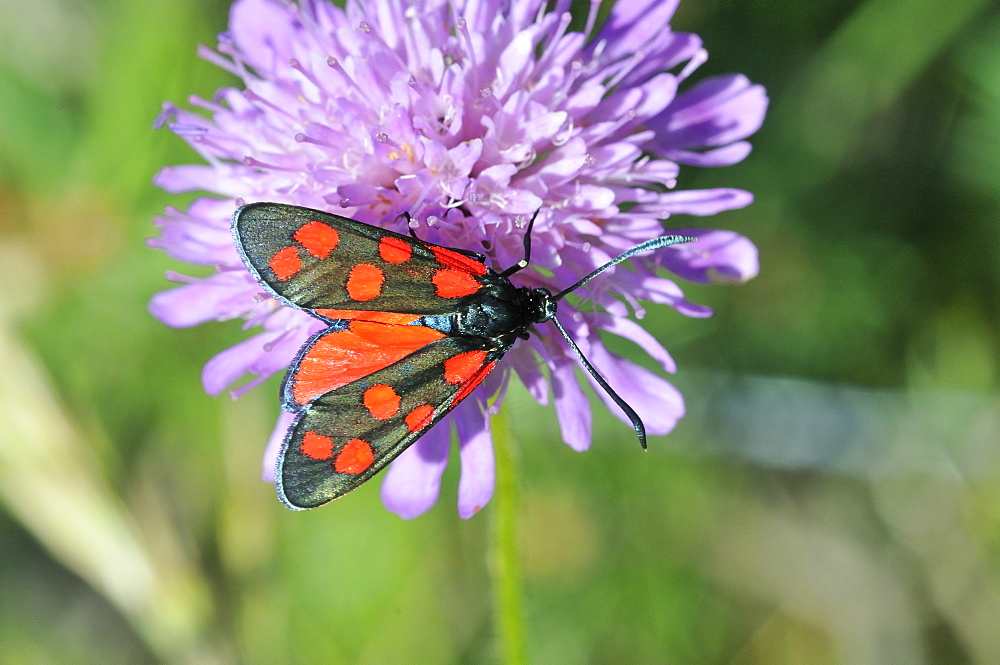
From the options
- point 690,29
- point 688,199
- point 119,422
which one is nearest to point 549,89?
point 688,199

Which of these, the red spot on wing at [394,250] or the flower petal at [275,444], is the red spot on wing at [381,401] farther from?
the flower petal at [275,444]

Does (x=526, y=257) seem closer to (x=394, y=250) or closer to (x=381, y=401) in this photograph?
(x=394, y=250)

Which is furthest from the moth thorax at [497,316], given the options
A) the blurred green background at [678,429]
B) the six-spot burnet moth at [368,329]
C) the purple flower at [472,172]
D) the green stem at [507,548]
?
the blurred green background at [678,429]

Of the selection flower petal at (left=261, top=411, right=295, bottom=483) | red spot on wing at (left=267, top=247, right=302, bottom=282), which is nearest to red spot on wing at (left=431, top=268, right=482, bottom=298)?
red spot on wing at (left=267, top=247, right=302, bottom=282)

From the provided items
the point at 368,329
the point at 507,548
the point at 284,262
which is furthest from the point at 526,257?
the point at 507,548

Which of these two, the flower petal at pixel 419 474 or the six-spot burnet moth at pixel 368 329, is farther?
the flower petal at pixel 419 474

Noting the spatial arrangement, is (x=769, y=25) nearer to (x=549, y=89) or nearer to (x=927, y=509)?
(x=549, y=89)
